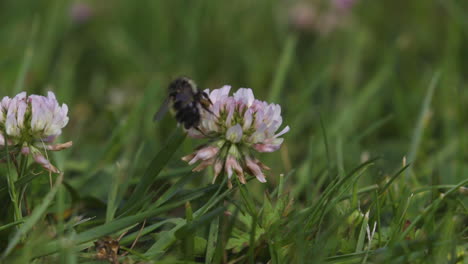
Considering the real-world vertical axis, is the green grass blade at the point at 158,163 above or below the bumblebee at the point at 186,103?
below

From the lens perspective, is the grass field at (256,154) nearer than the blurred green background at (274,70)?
Yes

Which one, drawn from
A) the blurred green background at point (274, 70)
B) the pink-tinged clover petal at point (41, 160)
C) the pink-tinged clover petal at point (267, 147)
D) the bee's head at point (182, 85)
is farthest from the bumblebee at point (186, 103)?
the blurred green background at point (274, 70)

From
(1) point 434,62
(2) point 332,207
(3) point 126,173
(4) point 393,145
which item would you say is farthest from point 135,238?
(1) point 434,62

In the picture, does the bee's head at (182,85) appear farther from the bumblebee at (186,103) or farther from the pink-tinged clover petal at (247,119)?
the pink-tinged clover petal at (247,119)

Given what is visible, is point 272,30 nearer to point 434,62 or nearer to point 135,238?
point 434,62

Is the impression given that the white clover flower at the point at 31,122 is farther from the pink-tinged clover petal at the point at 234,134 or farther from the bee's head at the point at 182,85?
the pink-tinged clover petal at the point at 234,134

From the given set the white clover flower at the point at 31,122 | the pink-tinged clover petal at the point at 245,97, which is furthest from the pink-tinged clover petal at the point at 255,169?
the white clover flower at the point at 31,122
